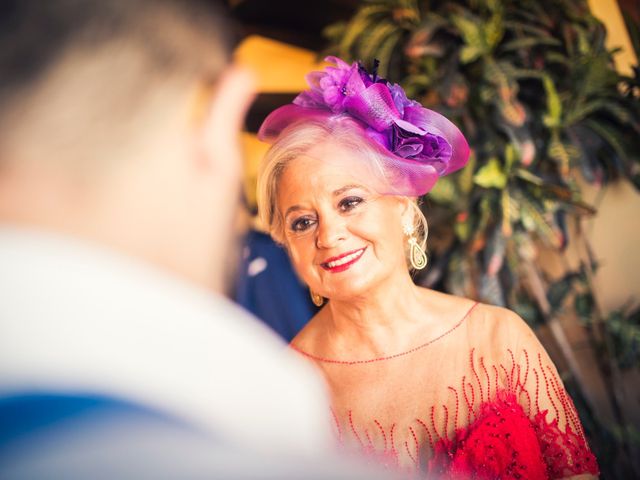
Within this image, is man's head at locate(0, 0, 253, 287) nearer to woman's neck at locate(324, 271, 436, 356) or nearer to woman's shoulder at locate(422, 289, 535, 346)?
woman's neck at locate(324, 271, 436, 356)

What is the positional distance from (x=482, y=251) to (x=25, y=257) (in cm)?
224

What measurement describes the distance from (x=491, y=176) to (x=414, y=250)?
3.45 ft

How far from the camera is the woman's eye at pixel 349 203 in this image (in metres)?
1.21

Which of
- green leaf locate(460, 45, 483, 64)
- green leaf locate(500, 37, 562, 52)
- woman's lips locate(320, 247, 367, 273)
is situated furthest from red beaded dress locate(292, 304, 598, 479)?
green leaf locate(500, 37, 562, 52)

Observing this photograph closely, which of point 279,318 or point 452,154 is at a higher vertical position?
point 452,154

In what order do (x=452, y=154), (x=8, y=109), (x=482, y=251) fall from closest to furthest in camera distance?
(x=8, y=109) → (x=452, y=154) → (x=482, y=251)

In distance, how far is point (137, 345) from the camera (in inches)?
14.3

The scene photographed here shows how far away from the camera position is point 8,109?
0.42 metres

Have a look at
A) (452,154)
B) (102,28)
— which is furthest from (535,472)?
(102,28)

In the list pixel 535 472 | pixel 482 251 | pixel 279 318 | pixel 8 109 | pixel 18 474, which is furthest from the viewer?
pixel 482 251

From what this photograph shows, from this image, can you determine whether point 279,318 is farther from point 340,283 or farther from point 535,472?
point 535,472

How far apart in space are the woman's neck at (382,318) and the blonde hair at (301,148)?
25 cm

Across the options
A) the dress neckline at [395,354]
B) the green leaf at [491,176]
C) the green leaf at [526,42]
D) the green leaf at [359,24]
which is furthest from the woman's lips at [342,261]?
the green leaf at [359,24]

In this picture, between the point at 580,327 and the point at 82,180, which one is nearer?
the point at 82,180
